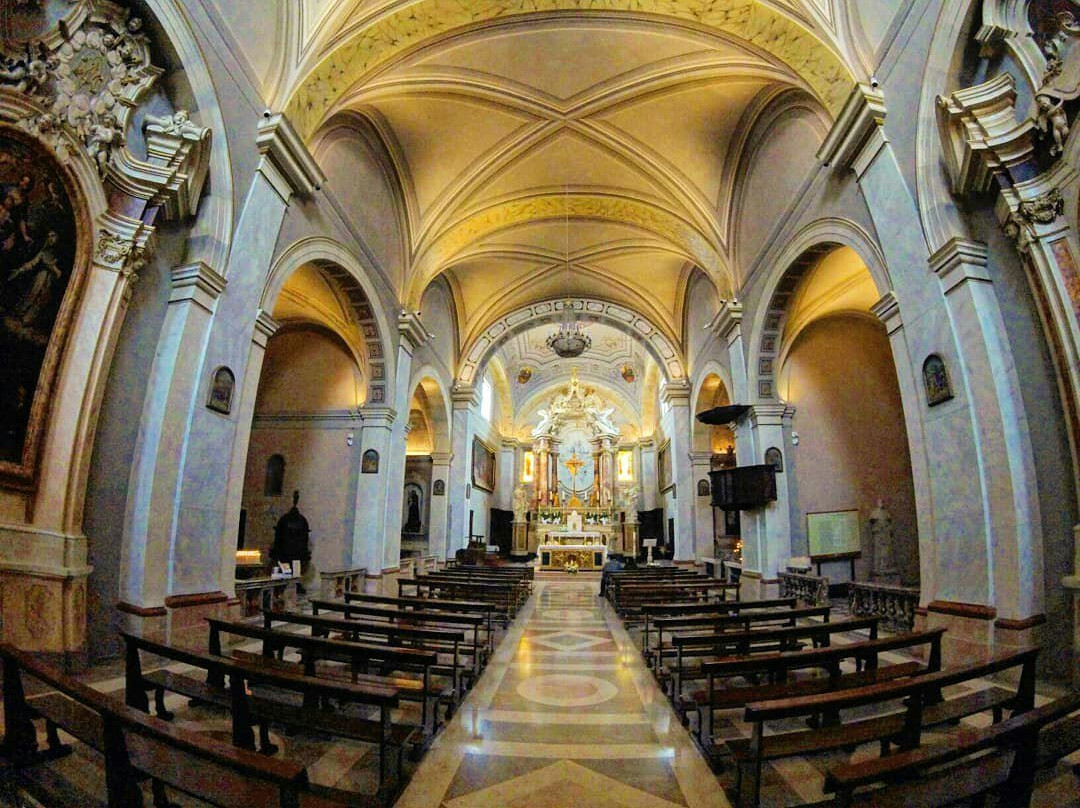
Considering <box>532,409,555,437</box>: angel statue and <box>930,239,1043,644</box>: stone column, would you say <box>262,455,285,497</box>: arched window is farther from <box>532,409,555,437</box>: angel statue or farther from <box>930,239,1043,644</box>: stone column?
<box>532,409,555,437</box>: angel statue

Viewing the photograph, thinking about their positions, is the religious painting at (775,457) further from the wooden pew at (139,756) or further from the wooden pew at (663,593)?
the wooden pew at (139,756)

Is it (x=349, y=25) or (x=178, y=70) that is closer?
(x=178, y=70)

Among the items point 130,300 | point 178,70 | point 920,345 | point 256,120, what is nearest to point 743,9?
point 920,345

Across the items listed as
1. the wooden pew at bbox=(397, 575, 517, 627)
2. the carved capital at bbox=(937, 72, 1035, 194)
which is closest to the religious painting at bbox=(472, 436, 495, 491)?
the wooden pew at bbox=(397, 575, 517, 627)

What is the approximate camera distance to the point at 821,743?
260 centimetres

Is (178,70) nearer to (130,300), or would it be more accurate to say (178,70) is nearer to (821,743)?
(130,300)

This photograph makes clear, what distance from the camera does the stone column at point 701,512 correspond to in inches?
558

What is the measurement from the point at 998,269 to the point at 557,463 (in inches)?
821

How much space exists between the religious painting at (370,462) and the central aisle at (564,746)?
5977mm

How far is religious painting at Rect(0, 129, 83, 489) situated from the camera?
4039 millimetres

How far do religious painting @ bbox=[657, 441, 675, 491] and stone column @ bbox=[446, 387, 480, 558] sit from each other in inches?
298

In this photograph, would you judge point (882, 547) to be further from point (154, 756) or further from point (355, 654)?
point (154, 756)

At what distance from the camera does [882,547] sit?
10.5 meters

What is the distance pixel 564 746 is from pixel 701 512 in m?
11.7
